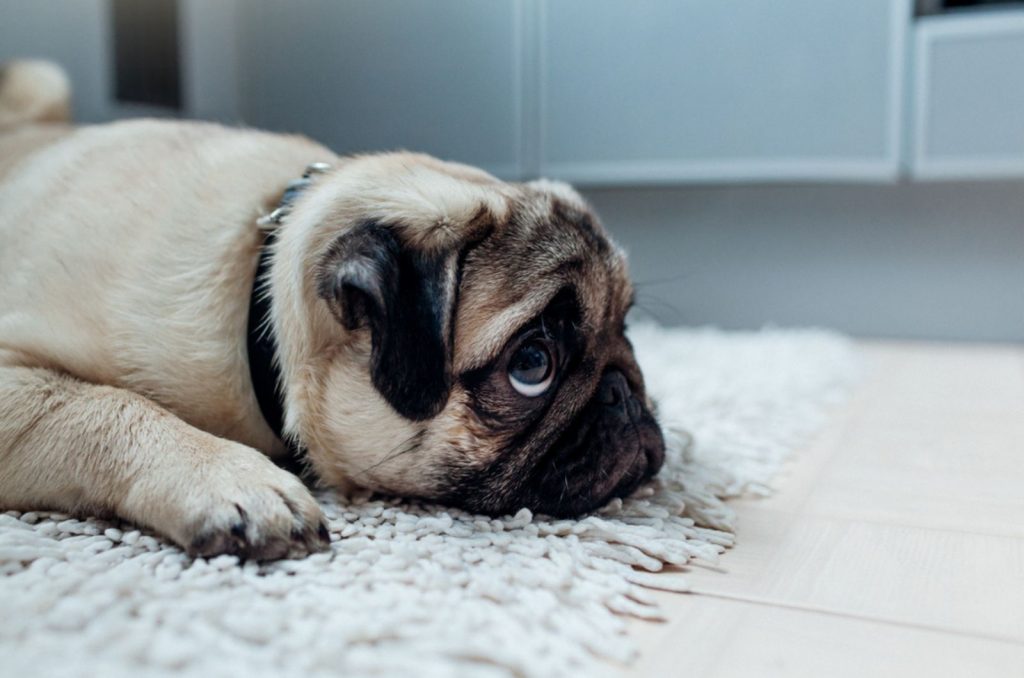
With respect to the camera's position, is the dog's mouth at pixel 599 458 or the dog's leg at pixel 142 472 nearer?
the dog's leg at pixel 142 472

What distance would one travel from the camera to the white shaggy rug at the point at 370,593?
1.12 metres

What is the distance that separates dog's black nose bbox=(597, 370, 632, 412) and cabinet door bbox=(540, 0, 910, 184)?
2347 mm

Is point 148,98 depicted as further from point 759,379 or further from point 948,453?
point 948,453

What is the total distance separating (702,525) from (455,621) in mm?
646

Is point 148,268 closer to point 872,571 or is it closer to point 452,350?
point 452,350

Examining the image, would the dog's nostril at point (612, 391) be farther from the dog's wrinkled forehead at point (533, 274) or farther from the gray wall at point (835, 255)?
the gray wall at point (835, 255)

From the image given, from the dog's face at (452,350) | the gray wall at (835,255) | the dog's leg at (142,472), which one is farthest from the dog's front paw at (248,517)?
the gray wall at (835,255)

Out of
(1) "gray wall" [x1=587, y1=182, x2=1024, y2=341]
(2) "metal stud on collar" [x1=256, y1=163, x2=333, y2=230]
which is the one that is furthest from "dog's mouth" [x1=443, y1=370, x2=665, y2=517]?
(1) "gray wall" [x1=587, y1=182, x2=1024, y2=341]

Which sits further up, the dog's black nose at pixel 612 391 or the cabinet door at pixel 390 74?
the cabinet door at pixel 390 74

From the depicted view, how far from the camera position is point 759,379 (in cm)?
308

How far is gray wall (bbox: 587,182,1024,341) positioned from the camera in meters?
4.04

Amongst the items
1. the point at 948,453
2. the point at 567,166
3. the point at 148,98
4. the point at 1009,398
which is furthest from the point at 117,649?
the point at 148,98

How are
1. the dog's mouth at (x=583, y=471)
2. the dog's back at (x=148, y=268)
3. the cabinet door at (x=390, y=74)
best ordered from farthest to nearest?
the cabinet door at (x=390, y=74) < the dog's back at (x=148, y=268) < the dog's mouth at (x=583, y=471)

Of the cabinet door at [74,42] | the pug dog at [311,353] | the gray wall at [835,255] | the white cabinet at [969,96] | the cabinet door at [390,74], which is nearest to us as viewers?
the pug dog at [311,353]
